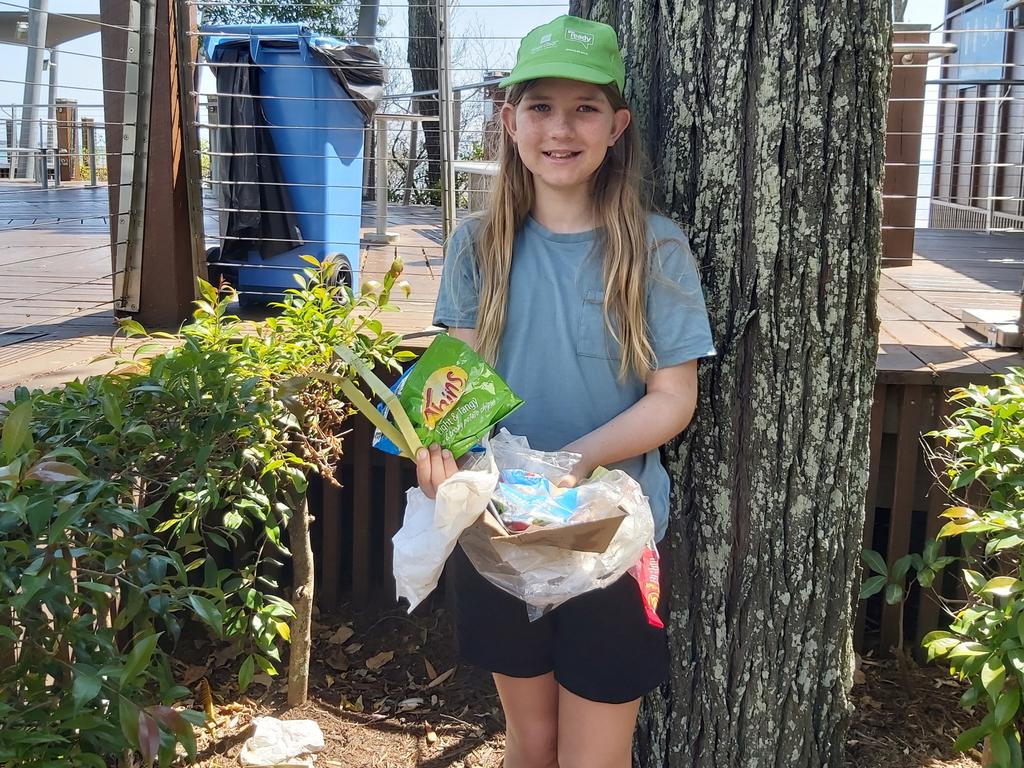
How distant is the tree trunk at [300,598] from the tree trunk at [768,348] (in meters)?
1.10

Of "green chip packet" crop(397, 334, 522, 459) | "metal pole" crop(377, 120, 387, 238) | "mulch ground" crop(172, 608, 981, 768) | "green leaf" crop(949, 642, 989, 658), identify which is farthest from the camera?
"metal pole" crop(377, 120, 387, 238)

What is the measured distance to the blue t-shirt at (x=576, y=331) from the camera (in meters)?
1.84

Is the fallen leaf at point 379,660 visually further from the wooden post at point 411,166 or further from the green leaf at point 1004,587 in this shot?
the wooden post at point 411,166

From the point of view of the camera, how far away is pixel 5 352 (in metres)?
3.58

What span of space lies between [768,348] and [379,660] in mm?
1874

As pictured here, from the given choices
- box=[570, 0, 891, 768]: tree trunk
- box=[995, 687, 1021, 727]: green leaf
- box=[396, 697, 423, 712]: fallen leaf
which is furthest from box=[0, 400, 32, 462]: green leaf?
box=[396, 697, 423, 712]: fallen leaf

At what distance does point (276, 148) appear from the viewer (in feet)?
15.2

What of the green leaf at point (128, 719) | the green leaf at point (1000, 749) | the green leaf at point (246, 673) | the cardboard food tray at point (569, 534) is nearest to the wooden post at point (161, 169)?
the green leaf at point (246, 673)

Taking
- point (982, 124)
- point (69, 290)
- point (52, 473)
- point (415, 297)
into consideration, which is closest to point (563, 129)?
point (52, 473)

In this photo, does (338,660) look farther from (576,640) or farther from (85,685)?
(85,685)

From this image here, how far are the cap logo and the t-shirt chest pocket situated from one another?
459 millimetres

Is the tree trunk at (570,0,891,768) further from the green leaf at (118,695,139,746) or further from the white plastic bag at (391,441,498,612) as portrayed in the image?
the green leaf at (118,695,139,746)

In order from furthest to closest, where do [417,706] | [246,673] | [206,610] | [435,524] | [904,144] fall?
1. [904,144]
2. [417,706]
3. [246,673]
4. [206,610]
5. [435,524]

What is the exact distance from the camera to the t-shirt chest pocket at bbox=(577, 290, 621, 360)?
6.09ft
